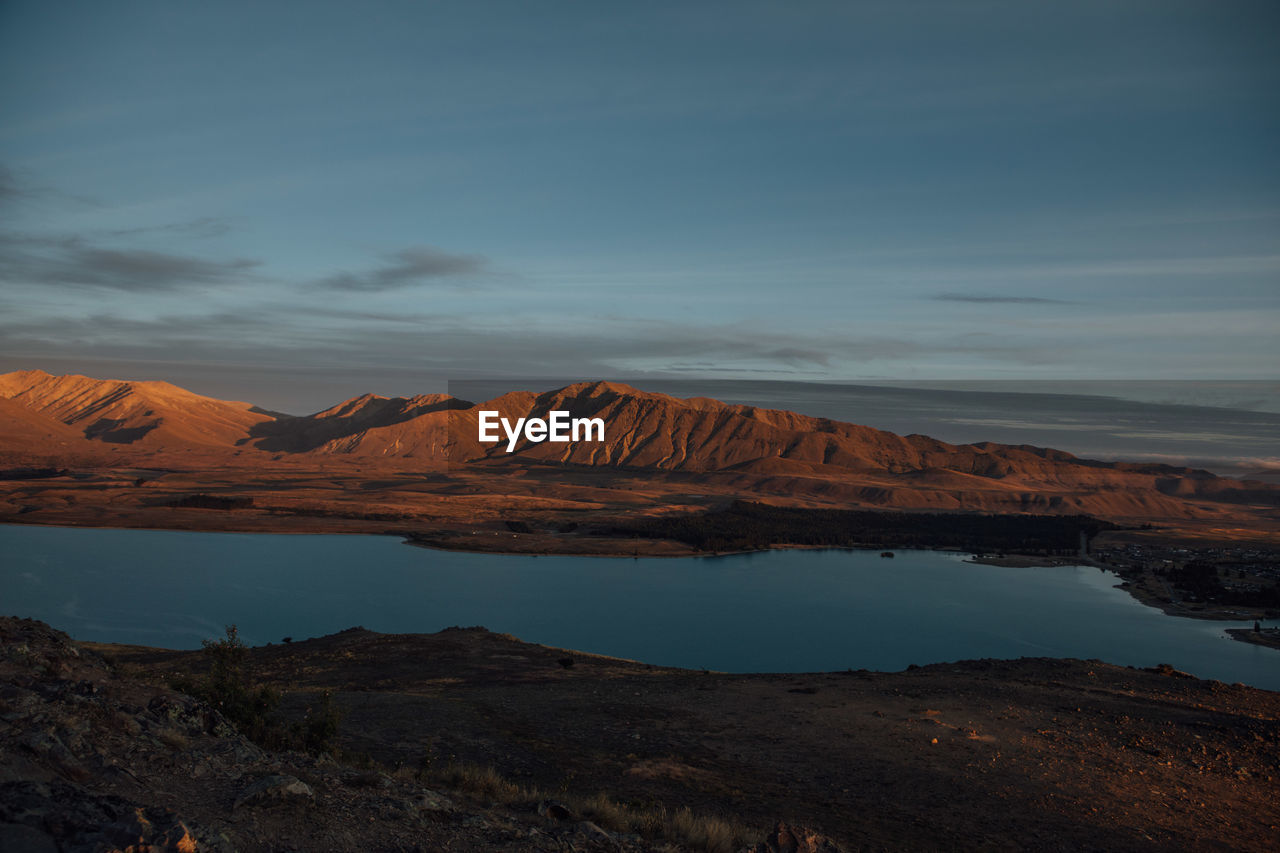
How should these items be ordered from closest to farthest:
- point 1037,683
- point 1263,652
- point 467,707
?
point 467,707
point 1037,683
point 1263,652

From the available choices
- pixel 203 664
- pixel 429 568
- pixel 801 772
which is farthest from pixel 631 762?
pixel 429 568

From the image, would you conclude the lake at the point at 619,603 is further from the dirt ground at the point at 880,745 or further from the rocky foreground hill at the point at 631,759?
the rocky foreground hill at the point at 631,759

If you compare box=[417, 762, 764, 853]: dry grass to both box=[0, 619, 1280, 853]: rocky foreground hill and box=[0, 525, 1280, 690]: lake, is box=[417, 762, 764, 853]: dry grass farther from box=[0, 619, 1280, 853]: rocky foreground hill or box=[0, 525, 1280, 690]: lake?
box=[0, 525, 1280, 690]: lake

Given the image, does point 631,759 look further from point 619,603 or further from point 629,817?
point 619,603

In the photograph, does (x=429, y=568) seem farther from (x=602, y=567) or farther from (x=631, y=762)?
(x=631, y=762)

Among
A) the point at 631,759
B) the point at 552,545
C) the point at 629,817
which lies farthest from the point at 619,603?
the point at 629,817

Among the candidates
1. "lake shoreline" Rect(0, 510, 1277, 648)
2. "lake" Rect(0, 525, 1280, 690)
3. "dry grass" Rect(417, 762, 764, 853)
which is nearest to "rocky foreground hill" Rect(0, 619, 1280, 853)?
"dry grass" Rect(417, 762, 764, 853)
